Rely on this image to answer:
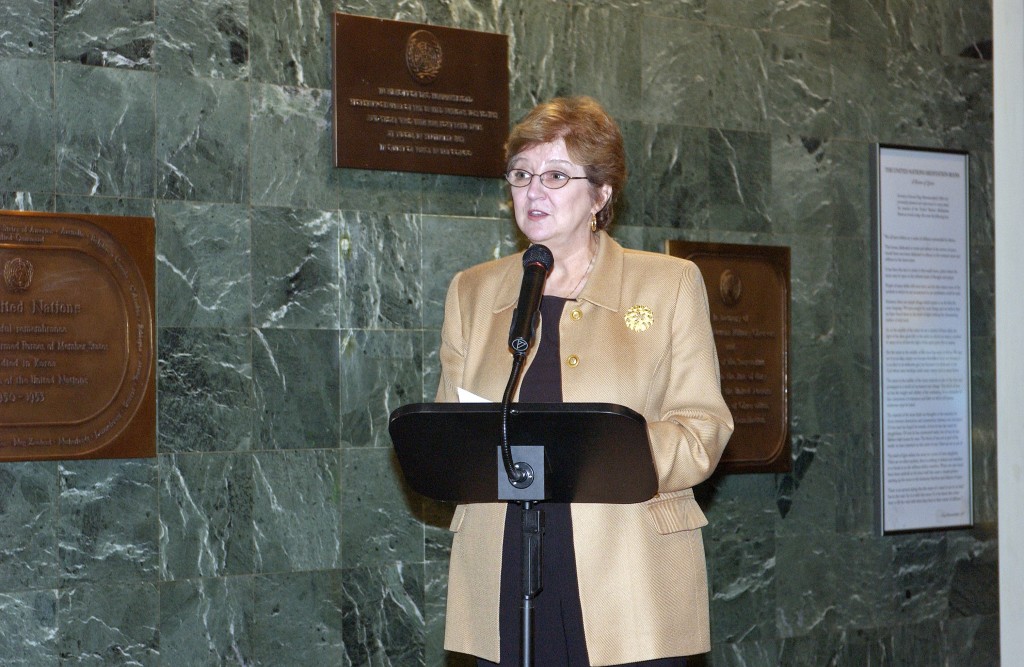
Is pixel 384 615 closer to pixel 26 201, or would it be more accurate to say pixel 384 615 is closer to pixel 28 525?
pixel 28 525

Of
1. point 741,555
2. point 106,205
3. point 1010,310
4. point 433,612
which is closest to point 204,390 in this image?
point 106,205

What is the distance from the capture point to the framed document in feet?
19.0

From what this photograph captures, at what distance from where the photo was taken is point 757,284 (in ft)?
18.0

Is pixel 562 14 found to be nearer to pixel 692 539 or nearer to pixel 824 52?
pixel 824 52

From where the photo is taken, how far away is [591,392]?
8.57ft

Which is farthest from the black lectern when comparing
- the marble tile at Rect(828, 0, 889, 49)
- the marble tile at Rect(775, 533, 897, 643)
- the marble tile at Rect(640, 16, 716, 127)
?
the marble tile at Rect(828, 0, 889, 49)

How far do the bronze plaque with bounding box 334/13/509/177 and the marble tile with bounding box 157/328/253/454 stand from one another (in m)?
0.87

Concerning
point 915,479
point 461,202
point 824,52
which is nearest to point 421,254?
point 461,202

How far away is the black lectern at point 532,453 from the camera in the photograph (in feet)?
6.45

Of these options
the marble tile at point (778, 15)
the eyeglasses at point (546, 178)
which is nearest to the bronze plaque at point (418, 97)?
the marble tile at point (778, 15)

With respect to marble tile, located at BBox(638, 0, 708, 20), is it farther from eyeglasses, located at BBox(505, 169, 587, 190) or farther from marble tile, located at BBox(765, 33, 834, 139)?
eyeglasses, located at BBox(505, 169, 587, 190)

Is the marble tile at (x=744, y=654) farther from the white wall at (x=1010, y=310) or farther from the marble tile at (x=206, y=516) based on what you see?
the white wall at (x=1010, y=310)

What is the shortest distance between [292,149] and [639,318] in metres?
2.37

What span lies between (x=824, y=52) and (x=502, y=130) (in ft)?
5.92
